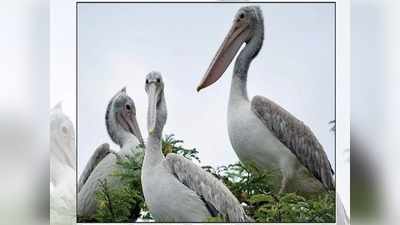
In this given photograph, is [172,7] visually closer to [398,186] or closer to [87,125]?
[87,125]

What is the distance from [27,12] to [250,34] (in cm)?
111

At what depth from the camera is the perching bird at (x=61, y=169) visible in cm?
351

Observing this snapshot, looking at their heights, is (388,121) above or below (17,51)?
below

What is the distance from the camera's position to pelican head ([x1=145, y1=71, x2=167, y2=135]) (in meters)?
3.57

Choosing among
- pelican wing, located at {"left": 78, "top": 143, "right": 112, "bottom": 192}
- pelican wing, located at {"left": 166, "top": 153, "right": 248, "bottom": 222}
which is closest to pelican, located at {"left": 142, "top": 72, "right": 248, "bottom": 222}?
pelican wing, located at {"left": 166, "top": 153, "right": 248, "bottom": 222}

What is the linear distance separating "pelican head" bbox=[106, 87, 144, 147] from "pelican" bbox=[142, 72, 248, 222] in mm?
84

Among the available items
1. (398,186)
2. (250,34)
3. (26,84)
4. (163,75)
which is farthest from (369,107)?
(26,84)

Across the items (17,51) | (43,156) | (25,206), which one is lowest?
(25,206)

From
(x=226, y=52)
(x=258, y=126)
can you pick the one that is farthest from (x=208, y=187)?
(x=226, y=52)

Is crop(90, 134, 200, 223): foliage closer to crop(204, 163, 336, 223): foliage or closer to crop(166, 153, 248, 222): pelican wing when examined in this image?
A: crop(166, 153, 248, 222): pelican wing

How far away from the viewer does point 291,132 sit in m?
3.61

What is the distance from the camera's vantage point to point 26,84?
3.44m

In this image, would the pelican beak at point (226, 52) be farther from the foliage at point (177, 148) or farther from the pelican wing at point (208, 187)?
the pelican wing at point (208, 187)

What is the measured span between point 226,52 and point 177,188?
730 millimetres
